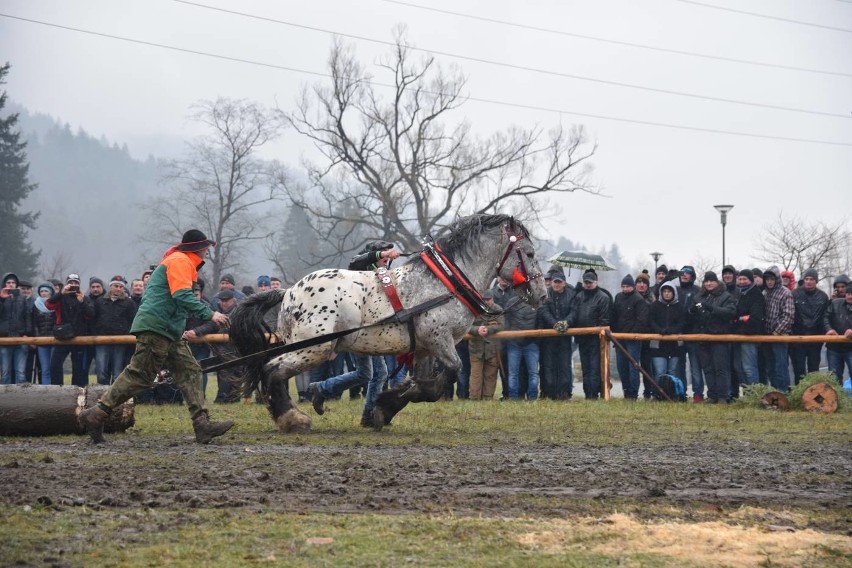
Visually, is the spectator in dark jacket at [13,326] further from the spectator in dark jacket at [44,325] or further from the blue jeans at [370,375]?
the blue jeans at [370,375]

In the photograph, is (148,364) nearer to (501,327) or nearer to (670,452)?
(670,452)

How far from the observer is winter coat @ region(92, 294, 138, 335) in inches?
713

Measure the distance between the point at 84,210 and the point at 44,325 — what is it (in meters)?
160

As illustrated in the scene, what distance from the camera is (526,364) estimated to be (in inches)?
745

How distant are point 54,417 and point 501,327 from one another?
8804 millimetres

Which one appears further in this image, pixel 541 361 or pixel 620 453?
pixel 541 361

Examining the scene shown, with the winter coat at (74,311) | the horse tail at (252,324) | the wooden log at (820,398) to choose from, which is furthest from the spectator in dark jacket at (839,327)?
the winter coat at (74,311)

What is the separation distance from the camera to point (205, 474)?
8297 millimetres

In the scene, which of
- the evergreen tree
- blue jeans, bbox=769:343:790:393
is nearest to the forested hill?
the evergreen tree

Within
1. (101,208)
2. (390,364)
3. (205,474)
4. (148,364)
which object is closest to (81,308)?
(390,364)

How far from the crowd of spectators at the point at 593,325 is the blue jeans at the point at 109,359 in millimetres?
20

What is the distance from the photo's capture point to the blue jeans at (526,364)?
61.5 ft

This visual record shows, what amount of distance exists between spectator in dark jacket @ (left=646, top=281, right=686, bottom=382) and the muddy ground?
762cm

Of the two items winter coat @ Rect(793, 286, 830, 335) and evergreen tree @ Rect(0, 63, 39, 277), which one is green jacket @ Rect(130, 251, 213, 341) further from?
evergreen tree @ Rect(0, 63, 39, 277)
